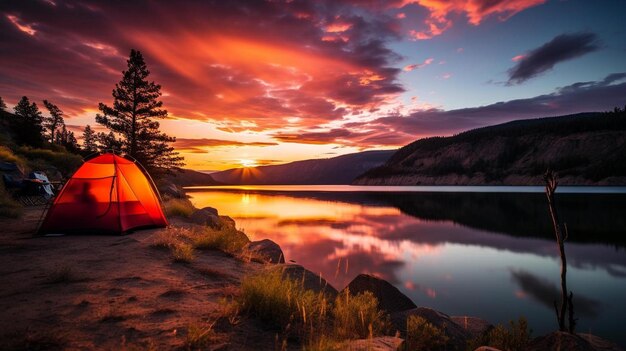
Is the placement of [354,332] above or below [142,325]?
below

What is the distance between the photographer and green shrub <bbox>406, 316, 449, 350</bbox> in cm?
616

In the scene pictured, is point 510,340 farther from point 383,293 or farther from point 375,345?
point 375,345

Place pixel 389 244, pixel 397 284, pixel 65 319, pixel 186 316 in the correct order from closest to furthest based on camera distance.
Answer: pixel 65 319, pixel 186 316, pixel 397 284, pixel 389 244

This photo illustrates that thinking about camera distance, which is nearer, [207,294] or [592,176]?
[207,294]

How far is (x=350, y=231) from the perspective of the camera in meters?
31.3

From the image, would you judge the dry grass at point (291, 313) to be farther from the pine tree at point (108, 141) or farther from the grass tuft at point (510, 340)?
the pine tree at point (108, 141)

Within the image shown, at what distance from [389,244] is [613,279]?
12.8m

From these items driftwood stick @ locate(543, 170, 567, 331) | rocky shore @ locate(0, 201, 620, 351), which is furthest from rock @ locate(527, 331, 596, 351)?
driftwood stick @ locate(543, 170, 567, 331)

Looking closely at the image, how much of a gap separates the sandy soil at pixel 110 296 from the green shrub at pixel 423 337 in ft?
9.21

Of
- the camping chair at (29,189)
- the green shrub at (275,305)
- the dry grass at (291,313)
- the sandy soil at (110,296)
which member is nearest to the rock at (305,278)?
the sandy soil at (110,296)

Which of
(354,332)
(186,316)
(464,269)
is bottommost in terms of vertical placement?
(464,269)

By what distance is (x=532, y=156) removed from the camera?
149 metres

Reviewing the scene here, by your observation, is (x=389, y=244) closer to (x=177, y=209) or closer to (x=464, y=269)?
(x=464, y=269)

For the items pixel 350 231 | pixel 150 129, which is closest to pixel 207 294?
pixel 350 231
